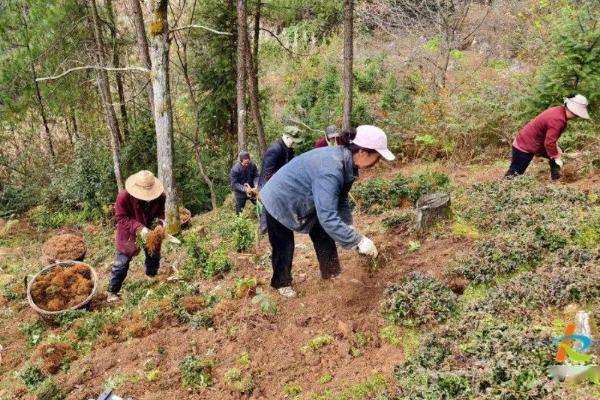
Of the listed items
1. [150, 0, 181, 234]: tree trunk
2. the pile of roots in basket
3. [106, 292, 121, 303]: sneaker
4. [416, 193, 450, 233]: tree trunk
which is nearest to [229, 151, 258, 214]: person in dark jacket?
[150, 0, 181, 234]: tree trunk

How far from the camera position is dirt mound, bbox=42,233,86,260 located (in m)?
8.22

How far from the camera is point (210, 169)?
16.0 m

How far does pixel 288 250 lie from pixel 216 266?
2.08 metres

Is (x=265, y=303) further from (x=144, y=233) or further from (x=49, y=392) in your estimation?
(x=144, y=233)

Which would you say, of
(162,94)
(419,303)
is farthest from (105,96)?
(419,303)

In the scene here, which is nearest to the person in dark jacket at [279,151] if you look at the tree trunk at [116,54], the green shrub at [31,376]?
the green shrub at [31,376]

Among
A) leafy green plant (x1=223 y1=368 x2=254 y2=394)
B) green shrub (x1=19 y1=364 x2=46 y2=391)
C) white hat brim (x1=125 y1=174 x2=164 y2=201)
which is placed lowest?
green shrub (x1=19 y1=364 x2=46 y2=391)

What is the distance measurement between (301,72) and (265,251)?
14686mm

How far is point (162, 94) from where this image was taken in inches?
329

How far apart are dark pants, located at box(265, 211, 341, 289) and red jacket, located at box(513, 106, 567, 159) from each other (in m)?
3.69

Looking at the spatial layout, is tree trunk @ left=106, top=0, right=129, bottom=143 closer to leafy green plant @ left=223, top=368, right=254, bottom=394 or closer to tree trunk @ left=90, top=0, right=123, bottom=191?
tree trunk @ left=90, top=0, right=123, bottom=191

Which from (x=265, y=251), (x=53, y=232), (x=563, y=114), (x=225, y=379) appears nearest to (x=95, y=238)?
(x=53, y=232)

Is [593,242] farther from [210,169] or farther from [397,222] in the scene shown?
[210,169]

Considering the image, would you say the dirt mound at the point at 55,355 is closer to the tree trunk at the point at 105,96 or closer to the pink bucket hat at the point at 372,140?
the pink bucket hat at the point at 372,140
